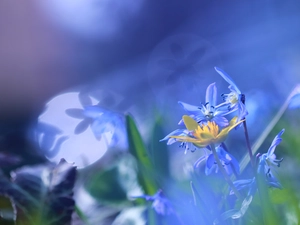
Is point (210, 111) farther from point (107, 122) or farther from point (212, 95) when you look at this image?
point (107, 122)

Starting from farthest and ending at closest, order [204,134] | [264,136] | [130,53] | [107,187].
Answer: [130,53] → [107,187] → [264,136] → [204,134]

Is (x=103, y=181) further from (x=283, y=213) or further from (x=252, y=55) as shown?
(x=252, y=55)

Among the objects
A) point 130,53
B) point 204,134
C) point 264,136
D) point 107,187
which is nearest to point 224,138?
point 204,134

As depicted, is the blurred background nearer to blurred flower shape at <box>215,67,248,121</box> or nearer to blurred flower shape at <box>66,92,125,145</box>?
blurred flower shape at <box>66,92,125,145</box>

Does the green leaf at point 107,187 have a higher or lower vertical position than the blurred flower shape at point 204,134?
higher

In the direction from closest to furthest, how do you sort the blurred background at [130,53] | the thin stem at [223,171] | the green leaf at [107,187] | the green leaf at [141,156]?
1. the thin stem at [223,171]
2. the green leaf at [141,156]
3. the green leaf at [107,187]
4. the blurred background at [130,53]

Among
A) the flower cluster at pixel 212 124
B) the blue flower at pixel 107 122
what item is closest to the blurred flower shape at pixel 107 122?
the blue flower at pixel 107 122

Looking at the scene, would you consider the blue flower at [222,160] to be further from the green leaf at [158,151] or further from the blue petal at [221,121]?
the green leaf at [158,151]
